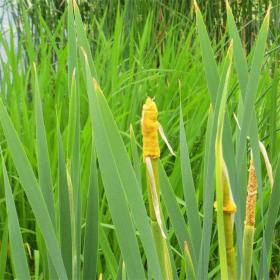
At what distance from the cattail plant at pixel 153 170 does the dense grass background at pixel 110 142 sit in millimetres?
14

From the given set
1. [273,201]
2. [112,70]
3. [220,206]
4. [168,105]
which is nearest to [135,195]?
[220,206]

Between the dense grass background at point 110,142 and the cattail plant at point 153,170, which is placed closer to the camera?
the cattail plant at point 153,170

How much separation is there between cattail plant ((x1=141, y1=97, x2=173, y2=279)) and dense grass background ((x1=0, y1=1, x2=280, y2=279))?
14mm

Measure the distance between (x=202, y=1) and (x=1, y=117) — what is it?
6.91 ft

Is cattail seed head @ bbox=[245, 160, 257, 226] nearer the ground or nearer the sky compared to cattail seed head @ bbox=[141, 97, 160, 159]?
nearer the ground

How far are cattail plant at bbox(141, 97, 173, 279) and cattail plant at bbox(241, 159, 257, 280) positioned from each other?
5cm

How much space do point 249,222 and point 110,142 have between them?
0.30 ft

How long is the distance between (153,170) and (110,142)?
1.1 inches

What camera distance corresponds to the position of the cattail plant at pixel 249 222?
348 millimetres

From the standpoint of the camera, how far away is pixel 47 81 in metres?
1.41

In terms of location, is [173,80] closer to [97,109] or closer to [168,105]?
[168,105]

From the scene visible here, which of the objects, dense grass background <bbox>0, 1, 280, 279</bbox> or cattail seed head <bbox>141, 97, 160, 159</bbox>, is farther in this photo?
dense grass background <bbox>0, 1, 280, 279</bbox>

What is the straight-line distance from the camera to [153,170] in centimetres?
36

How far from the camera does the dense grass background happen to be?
0.47 m
